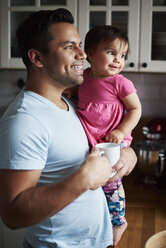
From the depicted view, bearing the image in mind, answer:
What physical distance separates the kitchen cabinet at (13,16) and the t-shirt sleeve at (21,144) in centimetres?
149

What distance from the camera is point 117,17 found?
220 cm

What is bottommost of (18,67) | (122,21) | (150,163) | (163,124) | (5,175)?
(150,163)

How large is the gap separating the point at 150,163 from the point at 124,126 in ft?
3.36

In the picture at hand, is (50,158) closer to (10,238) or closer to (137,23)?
(10,238)

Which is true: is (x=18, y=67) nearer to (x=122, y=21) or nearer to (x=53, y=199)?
(x=122, y=21)

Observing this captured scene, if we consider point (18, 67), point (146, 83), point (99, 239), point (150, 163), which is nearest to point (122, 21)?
point (146, 83)

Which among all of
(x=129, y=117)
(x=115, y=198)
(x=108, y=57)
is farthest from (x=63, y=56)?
(x=115, y=198)

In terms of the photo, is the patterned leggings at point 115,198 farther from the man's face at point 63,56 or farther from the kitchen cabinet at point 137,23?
the kitchen cabinet at point 137,23

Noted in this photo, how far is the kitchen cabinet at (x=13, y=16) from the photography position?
224 centimetres

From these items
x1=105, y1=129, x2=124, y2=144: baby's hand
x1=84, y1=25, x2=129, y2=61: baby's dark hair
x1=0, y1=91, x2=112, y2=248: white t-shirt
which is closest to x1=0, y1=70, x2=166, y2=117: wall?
x1=84, y1=25, x2=129, y2=61: baby's dark hair

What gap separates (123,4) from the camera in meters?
2.18

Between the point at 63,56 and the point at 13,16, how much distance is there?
1430 mm

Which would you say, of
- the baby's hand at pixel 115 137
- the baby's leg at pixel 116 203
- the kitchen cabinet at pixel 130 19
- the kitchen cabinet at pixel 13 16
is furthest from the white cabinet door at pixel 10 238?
the kitchen cabinet at pixel 130 19

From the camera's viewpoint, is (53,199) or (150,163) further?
(150,163)
